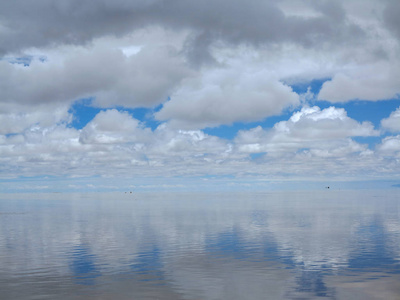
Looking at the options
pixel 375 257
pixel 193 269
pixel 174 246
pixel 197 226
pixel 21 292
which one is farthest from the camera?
pixel 197 226

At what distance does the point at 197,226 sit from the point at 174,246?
27.4 metres

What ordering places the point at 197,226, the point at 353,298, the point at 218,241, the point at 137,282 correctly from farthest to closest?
the point at 197,226
the point at 218,241
the point at 137,282
the point at 353,298

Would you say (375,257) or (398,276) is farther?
(375,257)

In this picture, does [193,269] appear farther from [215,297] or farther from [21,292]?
[21,292]

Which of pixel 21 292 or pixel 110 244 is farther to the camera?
pixel 110 244

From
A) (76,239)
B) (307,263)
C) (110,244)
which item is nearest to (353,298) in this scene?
(307,263)

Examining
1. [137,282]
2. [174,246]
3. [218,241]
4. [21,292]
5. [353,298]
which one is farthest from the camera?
[218,241]

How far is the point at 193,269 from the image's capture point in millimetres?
44969

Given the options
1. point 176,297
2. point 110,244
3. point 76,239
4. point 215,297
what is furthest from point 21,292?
point 76,239

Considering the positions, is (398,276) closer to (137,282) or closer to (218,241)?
(137,282)

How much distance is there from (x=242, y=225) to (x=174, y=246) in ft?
102

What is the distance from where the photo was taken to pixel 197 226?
87875 mm

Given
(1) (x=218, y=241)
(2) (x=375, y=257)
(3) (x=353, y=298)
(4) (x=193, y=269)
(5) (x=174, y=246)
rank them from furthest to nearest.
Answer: (1) (x=218, y=241)
(5) (x=174, y=246)
(2) (x=375, y=257)
(4) (x=193, y=269)
(3) (x=353, y=298)

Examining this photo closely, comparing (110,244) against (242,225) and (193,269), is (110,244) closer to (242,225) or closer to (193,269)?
(193,269)
